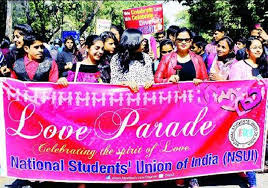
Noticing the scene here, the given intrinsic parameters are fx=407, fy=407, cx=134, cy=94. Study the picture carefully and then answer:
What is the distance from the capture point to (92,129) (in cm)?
438

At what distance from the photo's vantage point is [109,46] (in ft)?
18.3

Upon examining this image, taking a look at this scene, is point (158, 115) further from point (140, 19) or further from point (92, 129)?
point (140, 19)

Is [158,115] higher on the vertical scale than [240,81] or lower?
lower

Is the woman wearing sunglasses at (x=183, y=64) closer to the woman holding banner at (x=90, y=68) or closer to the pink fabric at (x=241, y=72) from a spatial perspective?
the pink fabric at (x=241, y=72)

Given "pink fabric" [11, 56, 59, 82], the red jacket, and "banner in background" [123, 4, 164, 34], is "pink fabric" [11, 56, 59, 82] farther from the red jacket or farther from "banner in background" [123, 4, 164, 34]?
"banner in background" [123, 4, 164, 34]

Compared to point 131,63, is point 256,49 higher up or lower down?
higher up

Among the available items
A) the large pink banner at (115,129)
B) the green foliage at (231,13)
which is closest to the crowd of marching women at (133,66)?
the large pink banner at (115,129)

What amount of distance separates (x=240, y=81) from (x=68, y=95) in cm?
194

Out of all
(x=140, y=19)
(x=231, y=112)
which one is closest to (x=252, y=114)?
(x=231, y=112)

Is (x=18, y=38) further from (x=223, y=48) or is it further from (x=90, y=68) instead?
(x=223, y=48)

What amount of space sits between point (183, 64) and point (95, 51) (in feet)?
3.37

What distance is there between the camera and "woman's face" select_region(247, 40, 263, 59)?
4.81 m

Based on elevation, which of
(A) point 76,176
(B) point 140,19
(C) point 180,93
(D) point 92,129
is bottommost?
(A) point 76,176

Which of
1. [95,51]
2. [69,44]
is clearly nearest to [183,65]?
[95,51]
